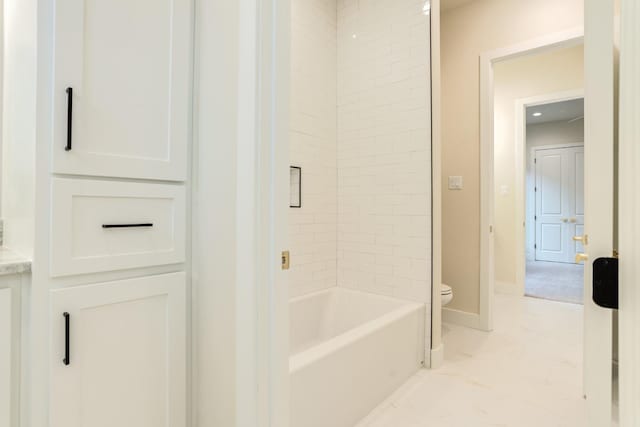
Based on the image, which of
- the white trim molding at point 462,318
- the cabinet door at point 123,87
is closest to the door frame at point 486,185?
the white trim molding at point 462,318

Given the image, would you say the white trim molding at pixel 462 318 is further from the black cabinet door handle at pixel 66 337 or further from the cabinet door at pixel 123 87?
the black cabinet door handle at pixel 66 337

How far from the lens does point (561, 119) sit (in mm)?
6727

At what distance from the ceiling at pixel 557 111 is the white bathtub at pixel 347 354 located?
4.98m

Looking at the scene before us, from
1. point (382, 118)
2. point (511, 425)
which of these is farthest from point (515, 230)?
point (511, 425)

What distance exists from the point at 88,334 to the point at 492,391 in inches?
87.1

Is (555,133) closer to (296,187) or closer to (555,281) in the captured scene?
(555,281)

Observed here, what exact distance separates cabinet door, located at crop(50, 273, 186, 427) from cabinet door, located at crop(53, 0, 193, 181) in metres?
0.36

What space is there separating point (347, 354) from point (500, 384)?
3.85 ft

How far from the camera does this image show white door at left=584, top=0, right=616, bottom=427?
0.60 m

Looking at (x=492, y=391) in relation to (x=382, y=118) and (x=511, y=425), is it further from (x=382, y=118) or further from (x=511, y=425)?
(x=382, y=118)

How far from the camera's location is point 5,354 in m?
0.91

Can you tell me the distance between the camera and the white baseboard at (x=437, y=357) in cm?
246

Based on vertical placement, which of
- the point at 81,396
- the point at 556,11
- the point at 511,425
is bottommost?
the point at 511,425

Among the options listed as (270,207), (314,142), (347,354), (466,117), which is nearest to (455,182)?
(466,117)
